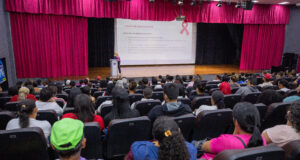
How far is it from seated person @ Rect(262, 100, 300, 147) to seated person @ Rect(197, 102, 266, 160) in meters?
0.30

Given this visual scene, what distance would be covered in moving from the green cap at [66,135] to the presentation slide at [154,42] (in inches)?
420

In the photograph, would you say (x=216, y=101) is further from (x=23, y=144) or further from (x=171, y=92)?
(x=23, y=144)

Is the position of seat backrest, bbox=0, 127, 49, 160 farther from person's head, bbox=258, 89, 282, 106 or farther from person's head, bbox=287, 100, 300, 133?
person's head, bbox=258, 89, 282, 106

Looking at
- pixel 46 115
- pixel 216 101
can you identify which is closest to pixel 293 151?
pixel 216 101

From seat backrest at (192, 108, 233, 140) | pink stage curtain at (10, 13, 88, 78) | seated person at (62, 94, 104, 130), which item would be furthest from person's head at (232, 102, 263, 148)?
pink stage curtain at (10, 13, 88, 78)

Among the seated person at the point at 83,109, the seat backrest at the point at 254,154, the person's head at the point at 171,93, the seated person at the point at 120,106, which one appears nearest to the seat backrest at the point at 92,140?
the seated person at the point at 83,109

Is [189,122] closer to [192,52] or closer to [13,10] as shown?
[13,10]

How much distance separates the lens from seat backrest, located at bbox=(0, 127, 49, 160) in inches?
72.8

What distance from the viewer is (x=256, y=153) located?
1.30 m

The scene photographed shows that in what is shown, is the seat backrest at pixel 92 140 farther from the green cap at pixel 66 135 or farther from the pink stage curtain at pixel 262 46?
the pink stage curtain at pixel 262 46

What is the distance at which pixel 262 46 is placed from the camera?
12.6 metres

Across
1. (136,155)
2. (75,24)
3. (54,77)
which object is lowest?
(54,77)

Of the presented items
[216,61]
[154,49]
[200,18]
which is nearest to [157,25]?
[154,49]

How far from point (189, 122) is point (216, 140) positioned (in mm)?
757
